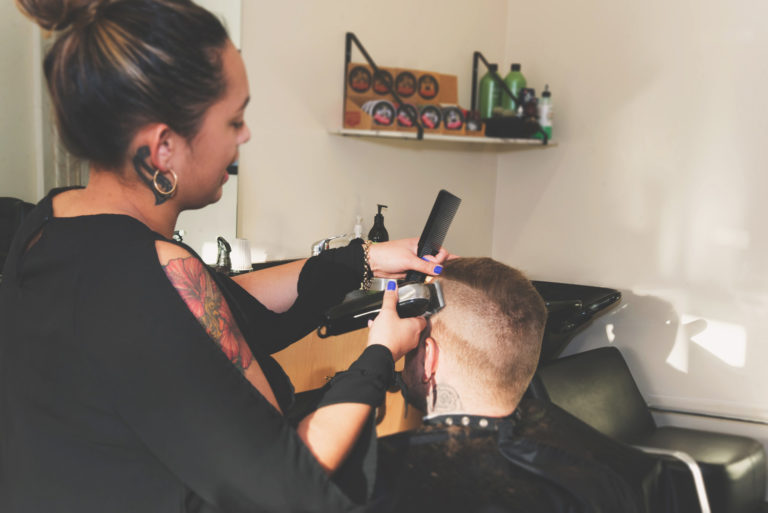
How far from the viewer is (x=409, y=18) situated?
2.84m

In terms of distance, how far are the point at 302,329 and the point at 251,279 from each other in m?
0.16

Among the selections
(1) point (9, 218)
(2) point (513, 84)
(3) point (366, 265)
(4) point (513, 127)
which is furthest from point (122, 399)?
(2) point (513, 84)

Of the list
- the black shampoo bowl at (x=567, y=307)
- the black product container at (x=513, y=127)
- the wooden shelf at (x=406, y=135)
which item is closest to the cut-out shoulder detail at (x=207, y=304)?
the black shampoo bowl at (x=567, y=307)

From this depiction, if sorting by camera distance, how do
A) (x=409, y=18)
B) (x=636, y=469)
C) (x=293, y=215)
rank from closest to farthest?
1. (x=636, y=469)
2. (x=293, y=215)
3. (x=409, y=18)

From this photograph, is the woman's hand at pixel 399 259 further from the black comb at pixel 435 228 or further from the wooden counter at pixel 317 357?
the wooden counter at pixel 317 357

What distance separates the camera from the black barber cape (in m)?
1.17

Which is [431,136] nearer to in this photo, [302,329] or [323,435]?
[302,329]

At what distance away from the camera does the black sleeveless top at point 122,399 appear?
84 centimetres

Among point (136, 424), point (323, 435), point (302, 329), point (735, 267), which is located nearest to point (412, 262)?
point (302, 329)

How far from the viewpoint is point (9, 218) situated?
168 centimetres

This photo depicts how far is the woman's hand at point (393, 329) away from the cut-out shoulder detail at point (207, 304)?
25 cm

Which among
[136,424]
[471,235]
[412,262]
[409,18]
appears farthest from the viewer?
[471,235]

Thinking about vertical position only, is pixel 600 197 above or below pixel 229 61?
below

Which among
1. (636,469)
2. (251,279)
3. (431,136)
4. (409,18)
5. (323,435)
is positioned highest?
(409,18)
